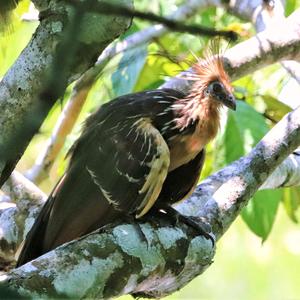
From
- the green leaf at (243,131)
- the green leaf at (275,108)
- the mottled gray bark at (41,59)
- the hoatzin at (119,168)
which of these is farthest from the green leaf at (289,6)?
the mottled gray bark at (41,59)

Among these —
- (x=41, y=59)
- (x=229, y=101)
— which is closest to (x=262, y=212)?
(x=229, y=101)

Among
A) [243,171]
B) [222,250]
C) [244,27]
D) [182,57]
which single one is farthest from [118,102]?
[222,250]

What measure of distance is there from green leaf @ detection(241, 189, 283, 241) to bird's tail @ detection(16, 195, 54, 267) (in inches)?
36.8

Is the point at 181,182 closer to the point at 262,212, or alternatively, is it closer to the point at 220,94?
the point at 220,94

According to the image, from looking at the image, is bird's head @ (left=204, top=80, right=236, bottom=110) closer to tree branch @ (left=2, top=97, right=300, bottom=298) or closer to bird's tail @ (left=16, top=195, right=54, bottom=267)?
tree branch @ (left=2, top=97, right=300, bottom=298)

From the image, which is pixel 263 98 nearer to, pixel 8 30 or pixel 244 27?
pixel 244 27

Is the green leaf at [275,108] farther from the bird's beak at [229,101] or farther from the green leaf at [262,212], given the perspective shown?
the bird's beak at [229,101]

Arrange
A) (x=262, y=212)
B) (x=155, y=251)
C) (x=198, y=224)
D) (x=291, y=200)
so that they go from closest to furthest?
1. (x=155, y=251)
2. (x=198, y=224)
3. (x=262, y=212)
4. (x=291, y=200)

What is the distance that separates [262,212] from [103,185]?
90cm

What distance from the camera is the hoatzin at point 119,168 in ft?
8.98

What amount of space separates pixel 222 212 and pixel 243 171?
0.17m

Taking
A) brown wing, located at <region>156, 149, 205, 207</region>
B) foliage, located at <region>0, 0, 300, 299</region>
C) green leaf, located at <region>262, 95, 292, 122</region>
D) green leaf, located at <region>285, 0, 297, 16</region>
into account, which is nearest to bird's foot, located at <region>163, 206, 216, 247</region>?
brown wing, located at <region>156, 149, 205, 207</region>

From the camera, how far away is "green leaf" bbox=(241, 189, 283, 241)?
336 cm

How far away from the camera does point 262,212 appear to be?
133 inches
